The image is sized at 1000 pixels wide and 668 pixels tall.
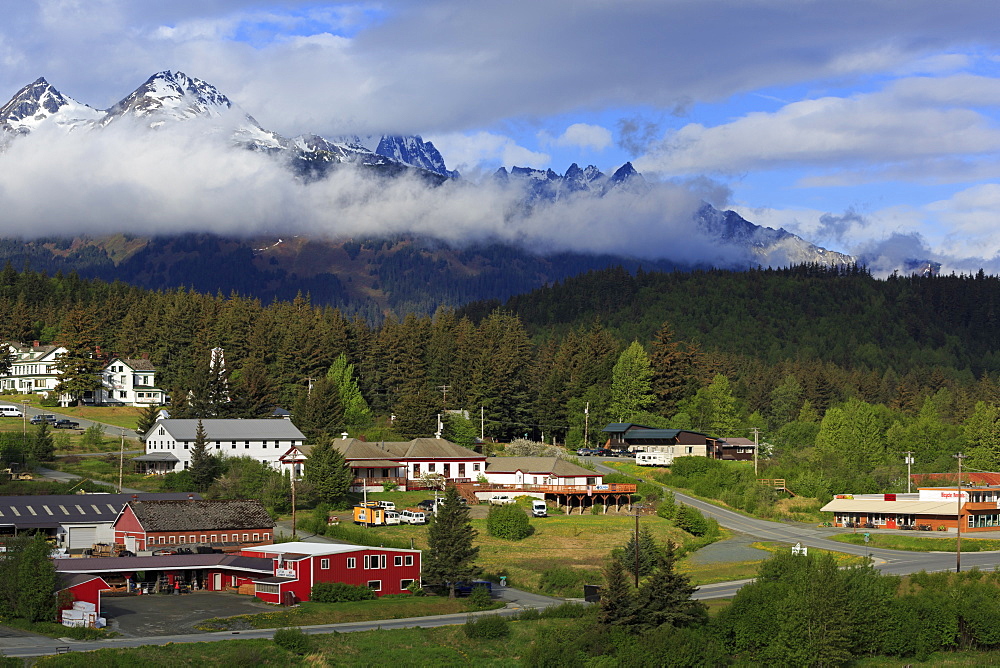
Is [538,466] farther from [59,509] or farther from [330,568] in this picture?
[59,509]

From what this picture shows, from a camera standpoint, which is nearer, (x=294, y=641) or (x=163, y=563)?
(x=294, y=641)

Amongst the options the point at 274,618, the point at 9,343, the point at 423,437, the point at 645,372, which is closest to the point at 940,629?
the point at 274,618

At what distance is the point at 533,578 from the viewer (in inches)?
3226

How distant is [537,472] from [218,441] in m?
28.8

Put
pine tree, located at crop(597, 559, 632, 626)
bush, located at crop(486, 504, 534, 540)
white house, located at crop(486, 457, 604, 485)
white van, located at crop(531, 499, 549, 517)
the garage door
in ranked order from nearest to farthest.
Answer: pine tree, located at crop(597, 559, 632, 626) → the garage door → bush, located at crop(486, 504, 534, 540) → white van, located at crop(531, 499, 549, 517) → white house, located at crop(486, 457, 604, 485)

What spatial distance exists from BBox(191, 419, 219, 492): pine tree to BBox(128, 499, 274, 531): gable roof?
14272 millimetres

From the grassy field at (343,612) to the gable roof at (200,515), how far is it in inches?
671

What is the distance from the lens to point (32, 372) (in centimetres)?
15212

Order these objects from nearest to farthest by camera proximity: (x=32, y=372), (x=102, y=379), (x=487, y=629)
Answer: (x=487, y=629), (x=102, y=379), (x=32, y=372)

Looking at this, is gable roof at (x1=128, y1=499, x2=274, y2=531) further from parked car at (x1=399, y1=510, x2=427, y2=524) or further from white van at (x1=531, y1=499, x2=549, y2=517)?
white van at (x1=531, y1=499, x2=549, y2=517)

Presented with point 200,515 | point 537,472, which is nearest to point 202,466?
point 200,515

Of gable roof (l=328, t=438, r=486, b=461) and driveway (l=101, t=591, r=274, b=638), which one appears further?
gable roof (l=328, t=438, r=486, b=461)

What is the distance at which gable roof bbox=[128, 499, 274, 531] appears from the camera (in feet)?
283

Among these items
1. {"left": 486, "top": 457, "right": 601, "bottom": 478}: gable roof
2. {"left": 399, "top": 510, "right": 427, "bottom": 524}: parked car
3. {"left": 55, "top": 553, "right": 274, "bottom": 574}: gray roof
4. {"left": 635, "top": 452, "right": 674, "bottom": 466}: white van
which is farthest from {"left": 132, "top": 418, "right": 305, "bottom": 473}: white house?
{"left": 635, "top": 452, "right": 674, "bottom": 466}: white van
